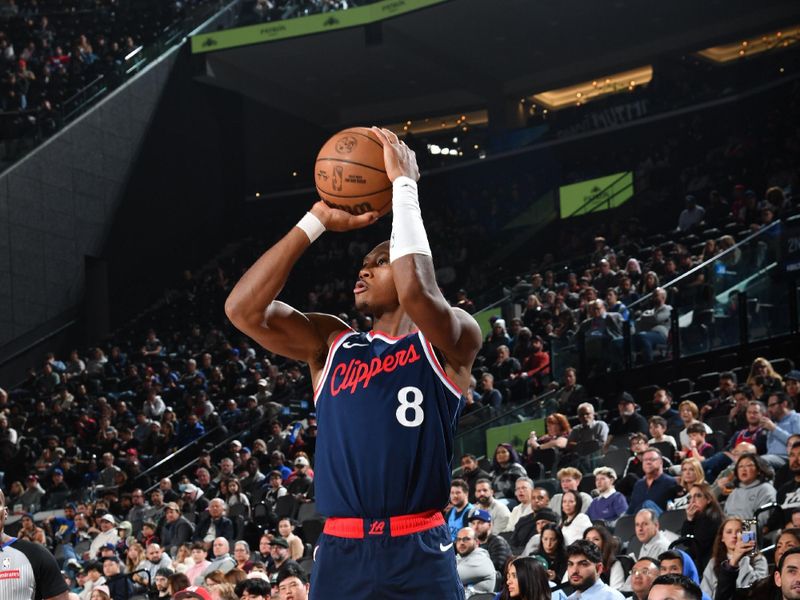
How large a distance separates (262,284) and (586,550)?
451 cm

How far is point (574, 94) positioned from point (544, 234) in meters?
4.88

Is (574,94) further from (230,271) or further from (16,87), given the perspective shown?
(16,87)

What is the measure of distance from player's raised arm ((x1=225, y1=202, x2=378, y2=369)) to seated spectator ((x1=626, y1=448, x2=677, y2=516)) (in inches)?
239

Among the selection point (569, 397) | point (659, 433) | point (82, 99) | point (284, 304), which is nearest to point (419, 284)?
point (284, 304)

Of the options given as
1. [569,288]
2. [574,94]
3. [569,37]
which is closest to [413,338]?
[569,288]

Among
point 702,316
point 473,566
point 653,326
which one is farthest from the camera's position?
point 653,326

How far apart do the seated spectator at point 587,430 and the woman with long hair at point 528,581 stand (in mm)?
4652

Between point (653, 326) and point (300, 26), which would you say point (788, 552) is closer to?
point (653, 326)

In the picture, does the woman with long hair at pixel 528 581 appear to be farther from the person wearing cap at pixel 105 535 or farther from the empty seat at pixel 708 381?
the person wearing cap at pixel 105 535

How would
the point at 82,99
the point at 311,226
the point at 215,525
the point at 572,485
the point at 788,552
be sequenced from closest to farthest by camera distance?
the point at 311,226
the point at 788,552
the point at 572,485
the point at 215,525
the point at 82,99

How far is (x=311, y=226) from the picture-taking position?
3607mm

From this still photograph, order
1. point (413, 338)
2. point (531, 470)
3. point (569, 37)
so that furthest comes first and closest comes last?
point (569, 37), point (531, 470), point (413, 338)

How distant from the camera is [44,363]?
915 inches

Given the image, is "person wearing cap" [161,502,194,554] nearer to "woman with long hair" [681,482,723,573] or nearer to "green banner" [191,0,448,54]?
"woman with long hair" [681,482,723,573]
